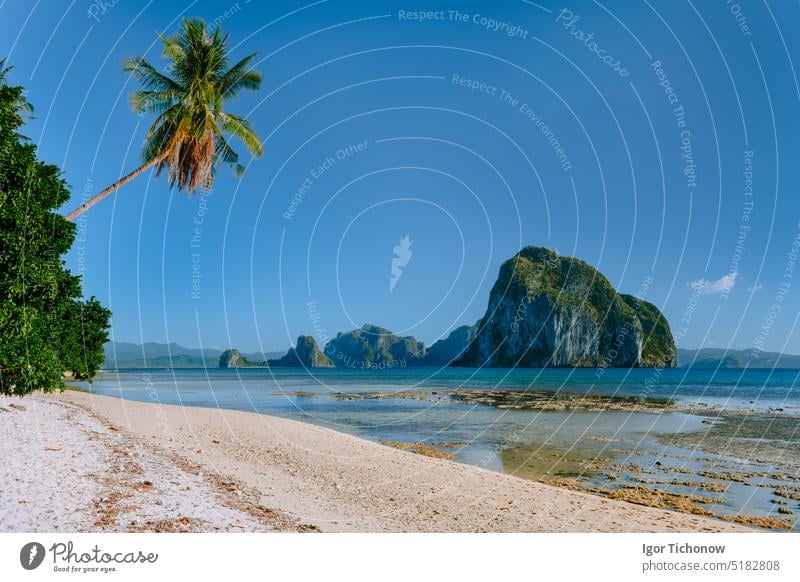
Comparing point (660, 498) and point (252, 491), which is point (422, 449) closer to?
point (660, 498)

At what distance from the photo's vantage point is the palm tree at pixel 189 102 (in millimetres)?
14664

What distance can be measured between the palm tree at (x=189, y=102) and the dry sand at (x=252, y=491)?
8294mm

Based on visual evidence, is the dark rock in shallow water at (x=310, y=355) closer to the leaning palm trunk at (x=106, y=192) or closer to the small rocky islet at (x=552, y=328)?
the small rocky islet at (x=552, y=328)

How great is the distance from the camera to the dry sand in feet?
19.9

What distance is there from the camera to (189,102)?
1494cm

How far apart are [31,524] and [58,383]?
5.42m

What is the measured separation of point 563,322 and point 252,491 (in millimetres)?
120759

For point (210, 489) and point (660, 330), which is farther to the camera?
point (660, 330)
